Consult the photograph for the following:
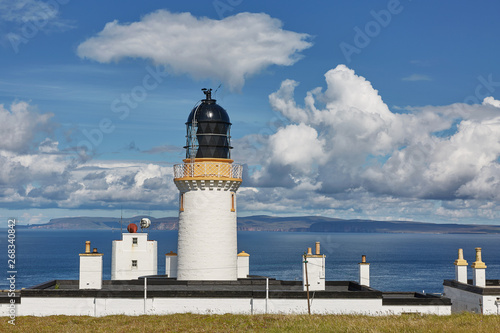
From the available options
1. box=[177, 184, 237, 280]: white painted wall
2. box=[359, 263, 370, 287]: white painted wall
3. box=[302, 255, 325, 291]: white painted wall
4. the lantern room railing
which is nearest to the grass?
box=[302, 255, 325, 291]: white painted wall

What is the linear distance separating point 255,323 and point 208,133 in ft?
42.8

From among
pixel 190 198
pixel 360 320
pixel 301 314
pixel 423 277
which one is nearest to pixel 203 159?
pixel 190 198

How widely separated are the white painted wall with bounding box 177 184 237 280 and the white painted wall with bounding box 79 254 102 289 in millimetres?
5021

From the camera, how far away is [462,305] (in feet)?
108

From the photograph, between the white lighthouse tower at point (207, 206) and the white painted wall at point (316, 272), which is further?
the white lighthouse tower at point (207, 206)

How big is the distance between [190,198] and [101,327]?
10.3 metres

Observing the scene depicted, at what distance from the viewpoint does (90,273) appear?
109ft

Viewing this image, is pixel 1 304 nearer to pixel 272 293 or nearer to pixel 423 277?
pixel 272 293

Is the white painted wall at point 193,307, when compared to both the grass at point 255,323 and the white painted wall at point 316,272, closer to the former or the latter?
the grass at point 255,323

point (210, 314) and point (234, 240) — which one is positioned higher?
point (234, 240)

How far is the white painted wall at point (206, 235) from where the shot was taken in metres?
33.4

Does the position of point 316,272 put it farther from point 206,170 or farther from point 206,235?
point 206,170

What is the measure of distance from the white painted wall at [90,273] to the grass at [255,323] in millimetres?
3883

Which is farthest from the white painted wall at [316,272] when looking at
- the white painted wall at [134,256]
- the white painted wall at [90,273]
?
the white painted wall at [134,256]
